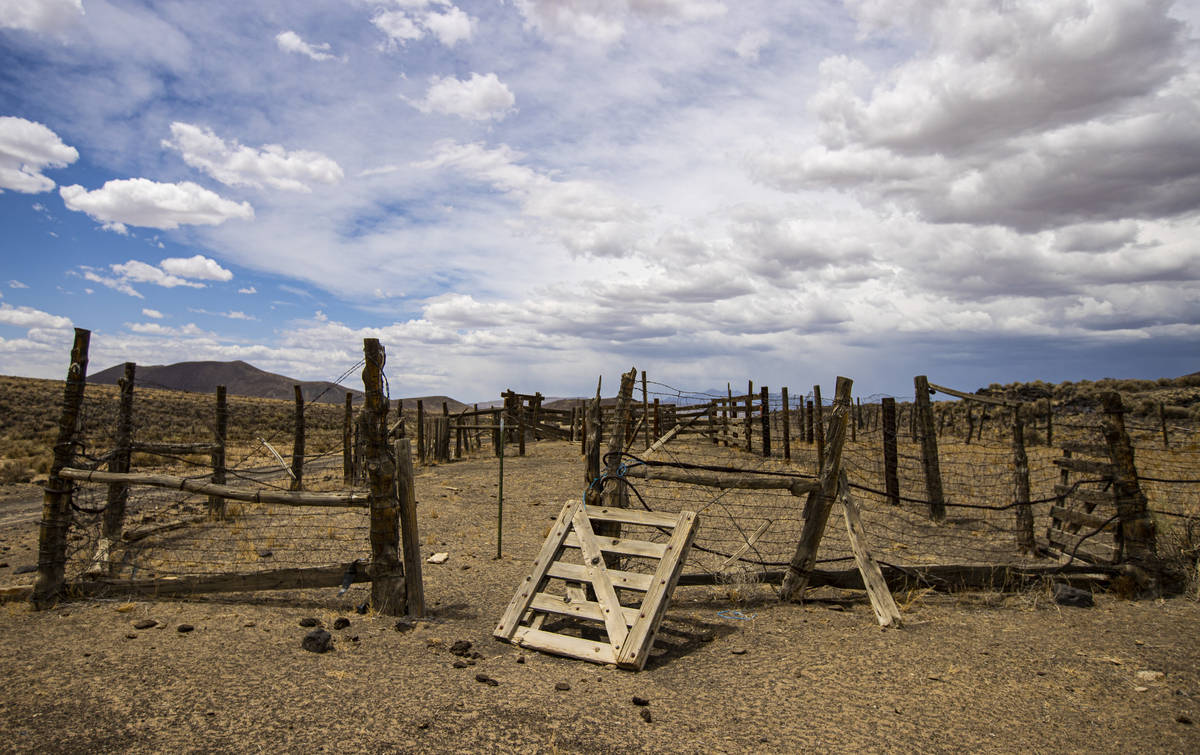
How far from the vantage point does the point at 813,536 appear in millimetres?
6316

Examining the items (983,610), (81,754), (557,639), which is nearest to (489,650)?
(557,639)

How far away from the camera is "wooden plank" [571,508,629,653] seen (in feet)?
16.9

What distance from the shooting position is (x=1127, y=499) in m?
6.62

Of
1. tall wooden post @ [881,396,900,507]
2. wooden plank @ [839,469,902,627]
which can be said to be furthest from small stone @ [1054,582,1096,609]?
tall wooden post @ [881,396,900,507]

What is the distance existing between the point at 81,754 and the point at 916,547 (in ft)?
30.1

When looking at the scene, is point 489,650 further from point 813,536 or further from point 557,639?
point 813,536

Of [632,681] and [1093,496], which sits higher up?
[1093,496]

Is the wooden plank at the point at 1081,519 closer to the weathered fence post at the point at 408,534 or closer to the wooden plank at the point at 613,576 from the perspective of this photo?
the wooden plank at the point at 613,576

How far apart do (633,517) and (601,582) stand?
2.40 feet

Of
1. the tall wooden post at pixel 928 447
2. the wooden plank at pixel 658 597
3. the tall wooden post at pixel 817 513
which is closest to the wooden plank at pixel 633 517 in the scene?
the wooden plank at pixel 658 597

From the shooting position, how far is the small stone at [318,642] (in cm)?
506

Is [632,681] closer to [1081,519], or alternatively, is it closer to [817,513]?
[817,513]

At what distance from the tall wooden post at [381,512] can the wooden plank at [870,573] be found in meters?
4.04

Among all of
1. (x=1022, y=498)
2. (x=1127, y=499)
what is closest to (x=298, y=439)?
(x=1022, y=498)
